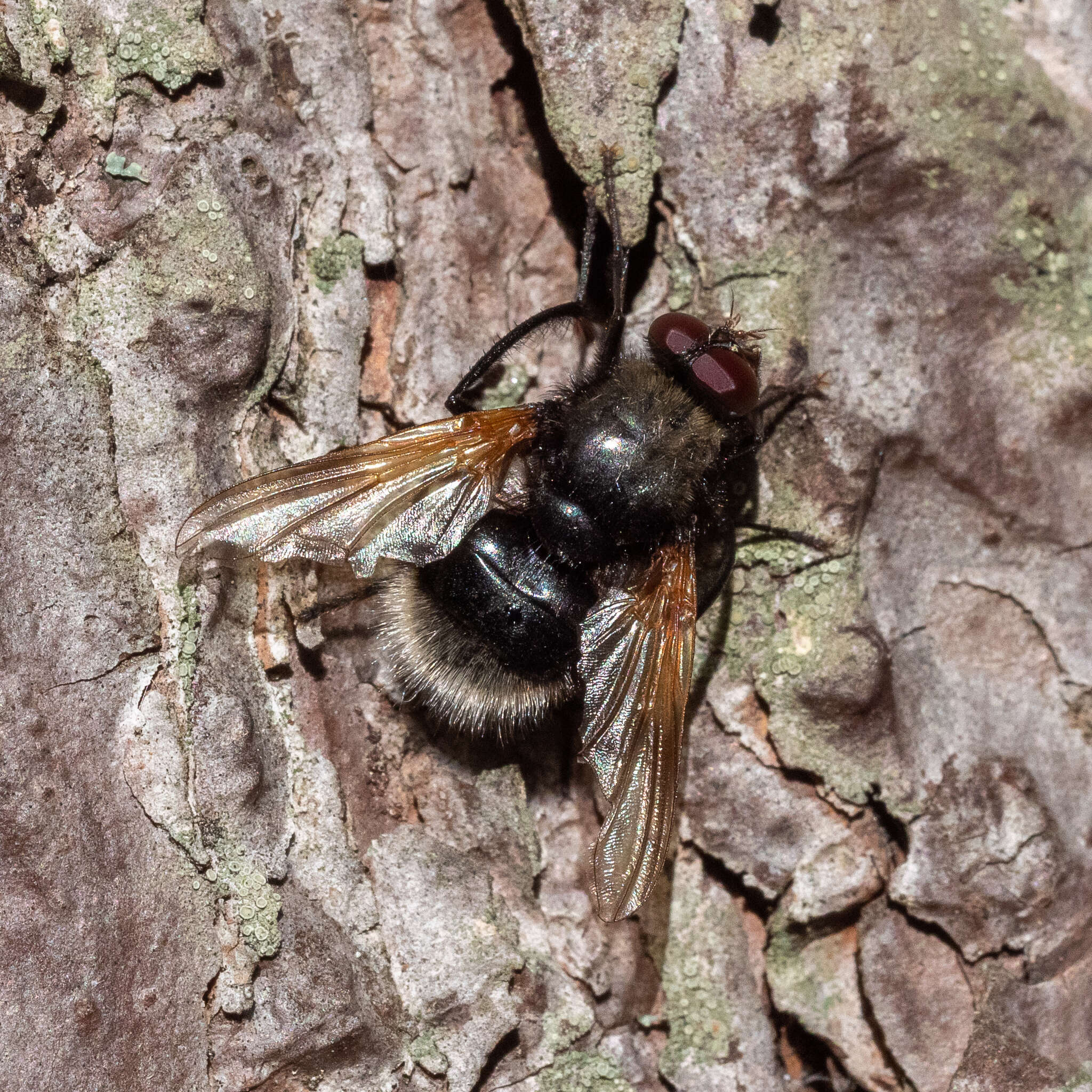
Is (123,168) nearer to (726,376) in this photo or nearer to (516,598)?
(516,598)

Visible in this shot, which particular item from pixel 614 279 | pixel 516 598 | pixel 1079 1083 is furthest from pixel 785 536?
pixel 1079 1083

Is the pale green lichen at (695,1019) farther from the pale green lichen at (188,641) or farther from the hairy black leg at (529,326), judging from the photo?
the hairy black leg at (529,326)

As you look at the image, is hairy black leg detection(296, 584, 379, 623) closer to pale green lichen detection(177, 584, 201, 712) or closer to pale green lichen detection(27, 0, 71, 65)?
pale green lichen detection(177, 584, 201, 712)

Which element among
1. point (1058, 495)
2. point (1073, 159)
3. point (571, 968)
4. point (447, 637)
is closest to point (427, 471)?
point (447, 637)

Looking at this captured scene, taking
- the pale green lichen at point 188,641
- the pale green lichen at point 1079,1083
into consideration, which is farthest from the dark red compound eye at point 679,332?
the pale green lichen at point 1079,1083

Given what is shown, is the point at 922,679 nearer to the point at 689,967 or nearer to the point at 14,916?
the point at 689,967

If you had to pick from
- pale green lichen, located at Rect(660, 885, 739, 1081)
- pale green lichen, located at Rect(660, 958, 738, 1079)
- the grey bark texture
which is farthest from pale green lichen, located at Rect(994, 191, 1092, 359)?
pale green lichen, located at Rect(660, 958, 738, 1079)
